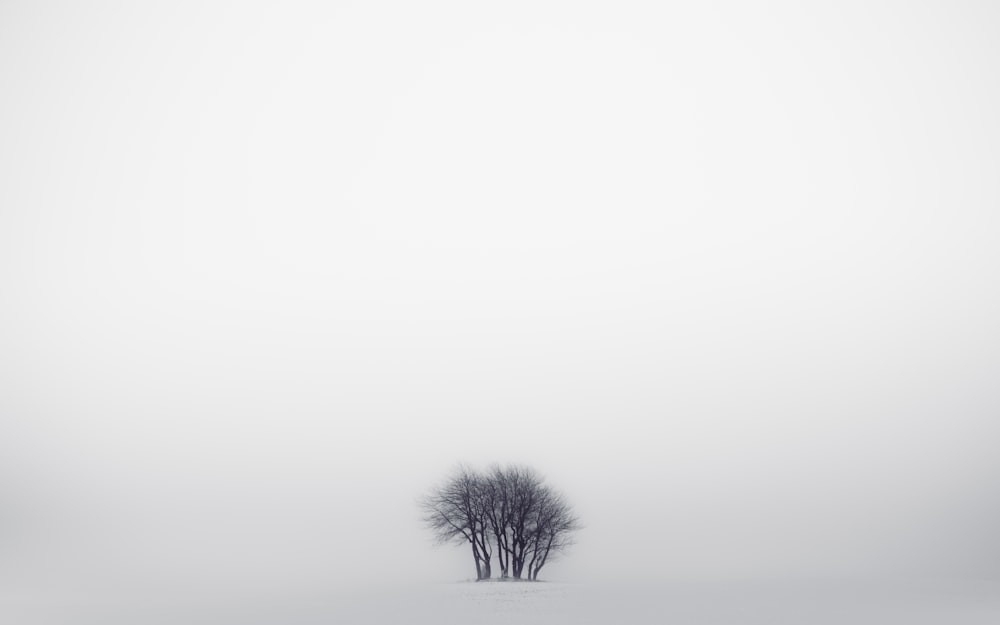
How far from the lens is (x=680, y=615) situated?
132 feet

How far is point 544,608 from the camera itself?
146 ft

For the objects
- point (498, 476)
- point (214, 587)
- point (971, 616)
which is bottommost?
point (971, 616)

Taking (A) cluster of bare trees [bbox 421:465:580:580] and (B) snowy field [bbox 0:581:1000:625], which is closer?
(B) snowy field [bbox 0:581:1000:625]

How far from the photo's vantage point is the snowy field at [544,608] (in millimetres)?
38812

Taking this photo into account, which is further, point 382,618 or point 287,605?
point 287,605

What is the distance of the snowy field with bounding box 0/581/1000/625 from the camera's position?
3881 centimetres

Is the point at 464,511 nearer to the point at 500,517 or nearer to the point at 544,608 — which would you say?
the point at 500,517

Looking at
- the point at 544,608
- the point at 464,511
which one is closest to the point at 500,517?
the point at 464,511

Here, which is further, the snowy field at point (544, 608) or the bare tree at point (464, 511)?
the bare tree at point (464, 511)

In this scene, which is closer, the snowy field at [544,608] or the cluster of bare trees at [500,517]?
the snowy field at [544,608]

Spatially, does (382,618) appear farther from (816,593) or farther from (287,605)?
(816,593)

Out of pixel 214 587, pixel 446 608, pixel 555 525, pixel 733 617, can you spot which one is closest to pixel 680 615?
pixel 733 617

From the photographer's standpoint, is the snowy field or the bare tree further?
the bare tree

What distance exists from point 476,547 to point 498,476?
7.10 meters
